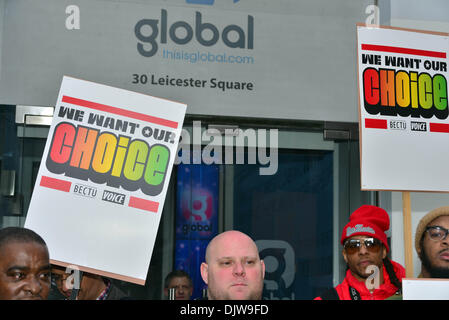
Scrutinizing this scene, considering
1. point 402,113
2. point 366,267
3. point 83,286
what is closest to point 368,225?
point 366,267

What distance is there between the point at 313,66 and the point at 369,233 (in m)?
1.76

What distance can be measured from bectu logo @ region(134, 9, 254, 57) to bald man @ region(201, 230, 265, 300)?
219 centimetres

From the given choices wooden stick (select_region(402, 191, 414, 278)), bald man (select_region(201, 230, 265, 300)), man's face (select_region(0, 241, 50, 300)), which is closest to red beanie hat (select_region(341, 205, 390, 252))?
wooden stick (select_region(402, 191, 414, 278))

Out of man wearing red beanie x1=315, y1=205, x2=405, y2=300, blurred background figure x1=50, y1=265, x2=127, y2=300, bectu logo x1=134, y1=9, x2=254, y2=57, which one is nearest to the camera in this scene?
man wearing red beanie x1=315, y1=205, x2=405, y2=300

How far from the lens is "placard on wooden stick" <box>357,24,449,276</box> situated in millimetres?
3625

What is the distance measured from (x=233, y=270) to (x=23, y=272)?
83 cm

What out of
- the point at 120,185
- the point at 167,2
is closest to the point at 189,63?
the point at 167,2

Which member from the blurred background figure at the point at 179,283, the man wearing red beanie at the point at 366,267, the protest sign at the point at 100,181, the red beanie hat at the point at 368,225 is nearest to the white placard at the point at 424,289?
the man wearing red beanie at the point at 366,267

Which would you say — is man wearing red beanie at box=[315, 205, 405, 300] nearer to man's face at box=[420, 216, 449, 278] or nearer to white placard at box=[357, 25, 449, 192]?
man's face at box=[420, 216, 449, 278]

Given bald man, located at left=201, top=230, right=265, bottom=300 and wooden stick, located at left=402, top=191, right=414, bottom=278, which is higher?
wooden stick, located at left=402, top=191, right=414, bottom=278

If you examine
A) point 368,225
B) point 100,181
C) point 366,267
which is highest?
point 100,181

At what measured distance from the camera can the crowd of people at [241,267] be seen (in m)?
2.37

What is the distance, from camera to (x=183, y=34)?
14.8ft

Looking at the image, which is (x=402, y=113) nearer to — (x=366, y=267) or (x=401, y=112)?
(x=401, y=112)
